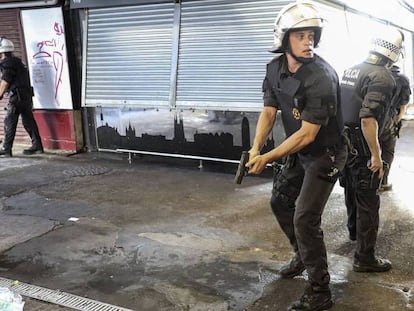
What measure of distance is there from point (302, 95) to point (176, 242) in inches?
78.5

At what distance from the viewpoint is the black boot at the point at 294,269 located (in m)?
3.52

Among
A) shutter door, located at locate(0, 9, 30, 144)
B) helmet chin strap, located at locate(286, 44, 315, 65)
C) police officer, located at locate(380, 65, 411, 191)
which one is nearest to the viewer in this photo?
helmet chin strap, located at locate(286, 44, 315, 65)

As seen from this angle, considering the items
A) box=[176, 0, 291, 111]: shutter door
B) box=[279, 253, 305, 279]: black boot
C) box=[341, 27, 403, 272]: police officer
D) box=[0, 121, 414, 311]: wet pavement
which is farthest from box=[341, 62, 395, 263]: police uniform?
box=[176, 0, 291, 111]: shutter door

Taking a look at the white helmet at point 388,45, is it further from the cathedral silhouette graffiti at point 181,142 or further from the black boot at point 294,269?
the cathedral silhouette graffiti at point 181,142

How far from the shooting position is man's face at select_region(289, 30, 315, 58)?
2945mm

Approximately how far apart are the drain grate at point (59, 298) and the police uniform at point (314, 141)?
128 cm

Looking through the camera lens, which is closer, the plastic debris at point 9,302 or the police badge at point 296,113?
the plastic debris at point 9,302

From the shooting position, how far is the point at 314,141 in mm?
3037

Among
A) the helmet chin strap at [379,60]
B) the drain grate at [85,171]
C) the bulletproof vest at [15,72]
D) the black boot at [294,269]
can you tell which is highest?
the helmet chin strap at [379,60]

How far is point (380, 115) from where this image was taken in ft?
11.3

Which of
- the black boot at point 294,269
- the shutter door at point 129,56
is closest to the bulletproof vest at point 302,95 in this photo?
the black boot at point 294,269

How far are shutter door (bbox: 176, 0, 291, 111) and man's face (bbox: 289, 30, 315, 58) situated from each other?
10.3 ft

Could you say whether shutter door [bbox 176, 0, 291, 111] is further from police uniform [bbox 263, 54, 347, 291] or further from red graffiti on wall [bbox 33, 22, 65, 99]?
police uniform [bbox 263, 54, 347, 291]

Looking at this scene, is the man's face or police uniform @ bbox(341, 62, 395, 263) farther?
police uniform @ bbox(341, 62, 395, 263)
